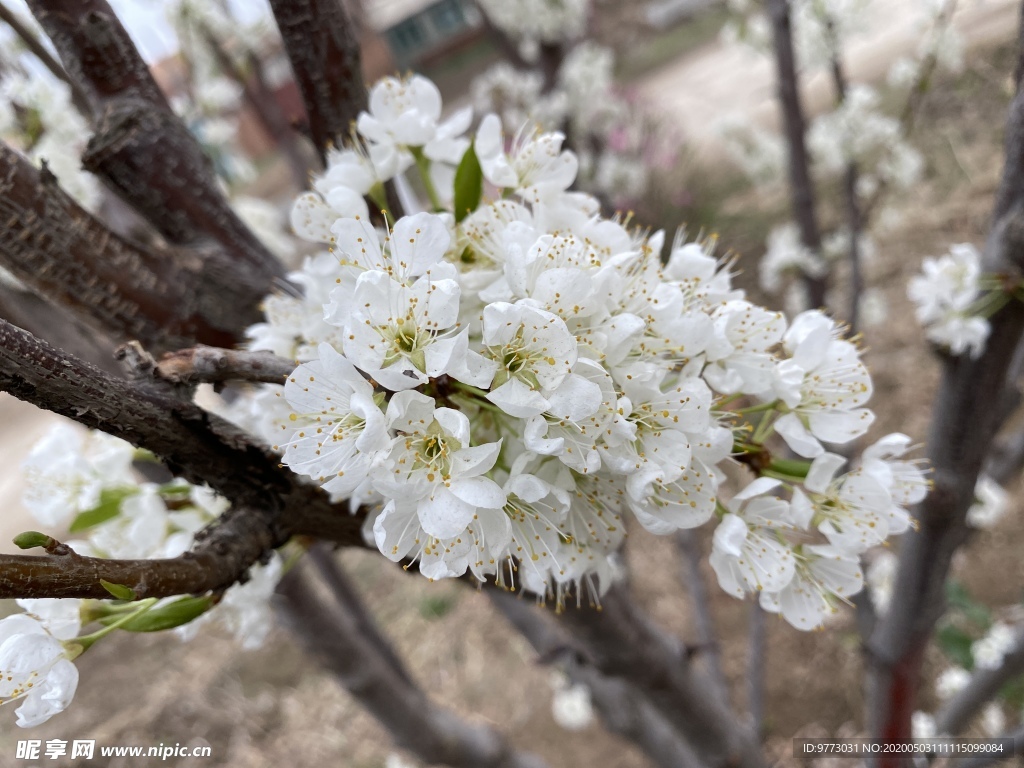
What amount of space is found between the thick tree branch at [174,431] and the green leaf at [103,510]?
1.12 ft

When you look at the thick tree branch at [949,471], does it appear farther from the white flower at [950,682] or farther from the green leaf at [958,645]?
the white flower at [950,682]

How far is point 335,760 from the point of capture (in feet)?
10.6

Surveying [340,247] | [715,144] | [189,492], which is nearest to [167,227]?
[189,492]

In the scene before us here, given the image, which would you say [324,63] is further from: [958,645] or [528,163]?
[958,645]

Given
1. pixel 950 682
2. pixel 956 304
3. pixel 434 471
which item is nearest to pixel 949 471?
pixel 956 304

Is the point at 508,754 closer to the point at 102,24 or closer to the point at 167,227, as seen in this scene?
the point at 167,227

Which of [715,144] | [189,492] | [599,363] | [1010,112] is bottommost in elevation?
[715,144]

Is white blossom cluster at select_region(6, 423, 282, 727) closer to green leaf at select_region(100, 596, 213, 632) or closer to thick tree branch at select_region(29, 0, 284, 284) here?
green leaf at select_region(100, 596, 213, 632)

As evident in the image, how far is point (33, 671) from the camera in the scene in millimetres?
622

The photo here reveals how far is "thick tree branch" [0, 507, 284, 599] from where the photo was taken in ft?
1.80

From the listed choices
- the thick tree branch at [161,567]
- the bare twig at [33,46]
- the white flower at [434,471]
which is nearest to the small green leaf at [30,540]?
the thick tree branch at [161,567]

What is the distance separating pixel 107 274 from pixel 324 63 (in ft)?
1.41

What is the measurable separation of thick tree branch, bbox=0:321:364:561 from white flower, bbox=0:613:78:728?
0.20 meters

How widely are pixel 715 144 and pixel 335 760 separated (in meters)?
7.82
